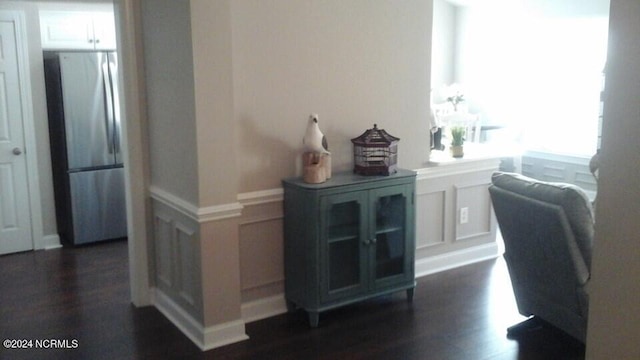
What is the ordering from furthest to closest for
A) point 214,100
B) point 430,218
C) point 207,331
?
point 430,218 < point 207,331 < point 214,100

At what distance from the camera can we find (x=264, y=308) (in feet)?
12.5

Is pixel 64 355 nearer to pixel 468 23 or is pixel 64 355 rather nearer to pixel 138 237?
pixel 138 237

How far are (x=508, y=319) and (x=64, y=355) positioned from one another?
8.49 feet

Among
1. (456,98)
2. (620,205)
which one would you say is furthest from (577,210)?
(456,98)

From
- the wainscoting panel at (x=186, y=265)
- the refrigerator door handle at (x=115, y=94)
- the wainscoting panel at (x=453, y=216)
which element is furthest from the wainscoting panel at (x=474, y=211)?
the refrigerator door handle at (x=115, y=94)

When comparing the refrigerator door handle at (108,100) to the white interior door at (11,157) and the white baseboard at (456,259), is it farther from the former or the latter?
the white baseboard at (456,259)

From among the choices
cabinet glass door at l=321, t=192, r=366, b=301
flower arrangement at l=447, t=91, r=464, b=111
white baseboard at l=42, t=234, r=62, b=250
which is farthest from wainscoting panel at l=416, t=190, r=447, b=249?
white baseboard at l=42, t=234, r=62, b=250

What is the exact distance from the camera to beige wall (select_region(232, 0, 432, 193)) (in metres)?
3.58

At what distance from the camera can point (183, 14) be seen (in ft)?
10.4

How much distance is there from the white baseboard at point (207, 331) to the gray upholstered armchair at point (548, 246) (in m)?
1.59

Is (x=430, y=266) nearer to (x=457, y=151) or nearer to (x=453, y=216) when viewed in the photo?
(x=453, y=216)

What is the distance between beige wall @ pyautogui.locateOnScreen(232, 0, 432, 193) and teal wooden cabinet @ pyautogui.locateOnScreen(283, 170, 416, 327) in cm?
27

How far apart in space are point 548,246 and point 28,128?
4234 mm

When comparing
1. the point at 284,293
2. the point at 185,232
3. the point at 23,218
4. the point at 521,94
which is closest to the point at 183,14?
the point at 185,232
